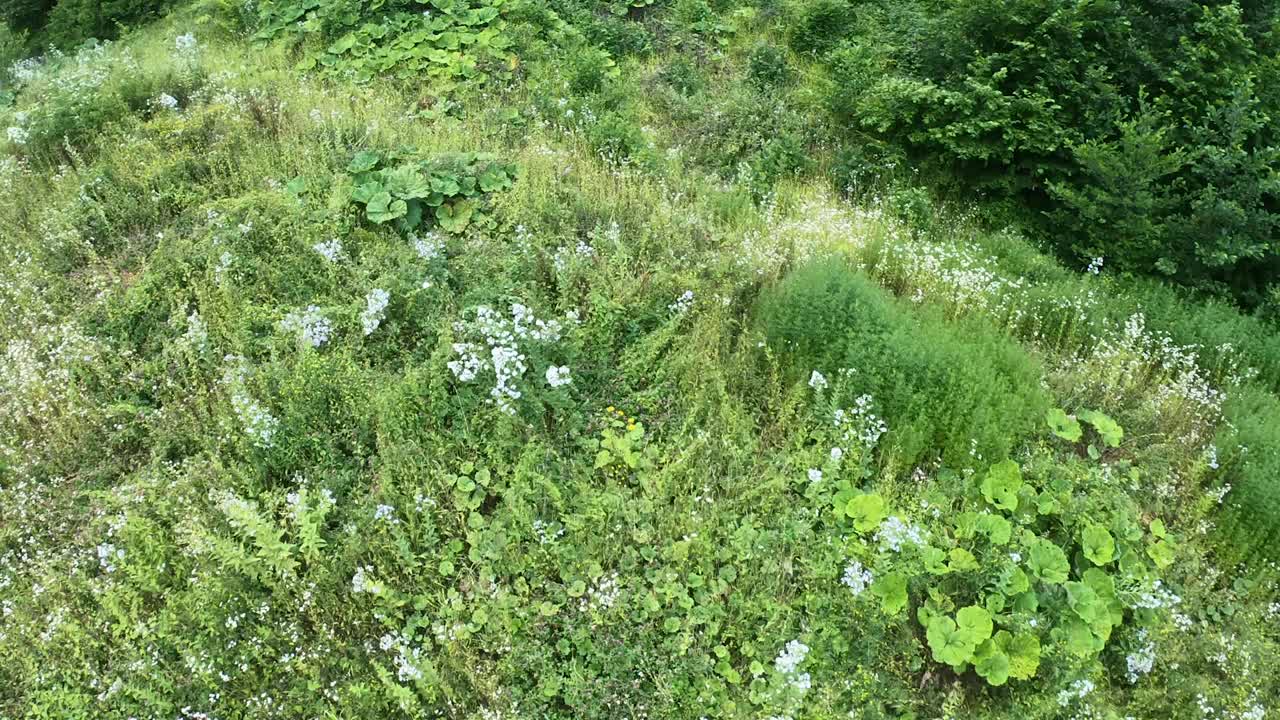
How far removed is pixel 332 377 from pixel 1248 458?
5.36 meters

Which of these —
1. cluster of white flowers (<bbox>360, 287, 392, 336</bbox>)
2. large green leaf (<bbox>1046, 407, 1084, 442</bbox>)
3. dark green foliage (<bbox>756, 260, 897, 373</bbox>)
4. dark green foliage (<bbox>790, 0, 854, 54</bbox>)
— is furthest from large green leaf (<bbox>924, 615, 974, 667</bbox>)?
dark green foliage (<bbox>790, 0, 854, 54</bbox>)

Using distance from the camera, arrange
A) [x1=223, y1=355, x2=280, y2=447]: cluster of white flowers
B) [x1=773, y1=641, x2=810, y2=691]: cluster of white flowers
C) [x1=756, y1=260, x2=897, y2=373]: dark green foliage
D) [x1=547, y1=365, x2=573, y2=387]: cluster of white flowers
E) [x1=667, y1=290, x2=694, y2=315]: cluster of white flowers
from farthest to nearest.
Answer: [x1=667, y1=290, x2=694, y2=315]: cluster of white flowers
[x1=756, y1=260, x2=897, y2=373]: dark green foliage
[x1=547, y1=365, x2=573, y2=387]: cluster of white flowers
[x1=223, y1=355, x2=280, y2=447]: cluster of white flowers
[x1=773, y1=641, x2=810, y2=691]: cluster of white flowers

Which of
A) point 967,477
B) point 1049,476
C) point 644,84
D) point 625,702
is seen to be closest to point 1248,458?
point 1049,476

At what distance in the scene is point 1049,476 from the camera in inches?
164

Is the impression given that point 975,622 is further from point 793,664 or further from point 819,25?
point 819,25

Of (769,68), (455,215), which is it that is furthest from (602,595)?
(769,68)

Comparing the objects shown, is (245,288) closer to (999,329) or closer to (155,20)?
(999,329)

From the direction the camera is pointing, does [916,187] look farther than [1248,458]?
Yes

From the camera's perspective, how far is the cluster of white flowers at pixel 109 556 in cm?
383

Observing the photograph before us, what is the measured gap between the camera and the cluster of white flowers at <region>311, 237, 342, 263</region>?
5094 millimetres

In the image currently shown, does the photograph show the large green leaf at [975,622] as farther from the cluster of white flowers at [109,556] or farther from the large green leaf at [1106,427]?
the cluster of white flowers at [109,556]

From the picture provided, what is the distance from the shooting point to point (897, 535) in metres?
3.74

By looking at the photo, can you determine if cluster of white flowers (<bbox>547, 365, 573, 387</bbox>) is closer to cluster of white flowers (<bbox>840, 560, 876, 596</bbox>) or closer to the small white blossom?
the small white blossom

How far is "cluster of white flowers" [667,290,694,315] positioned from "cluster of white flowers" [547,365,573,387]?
932 mm
